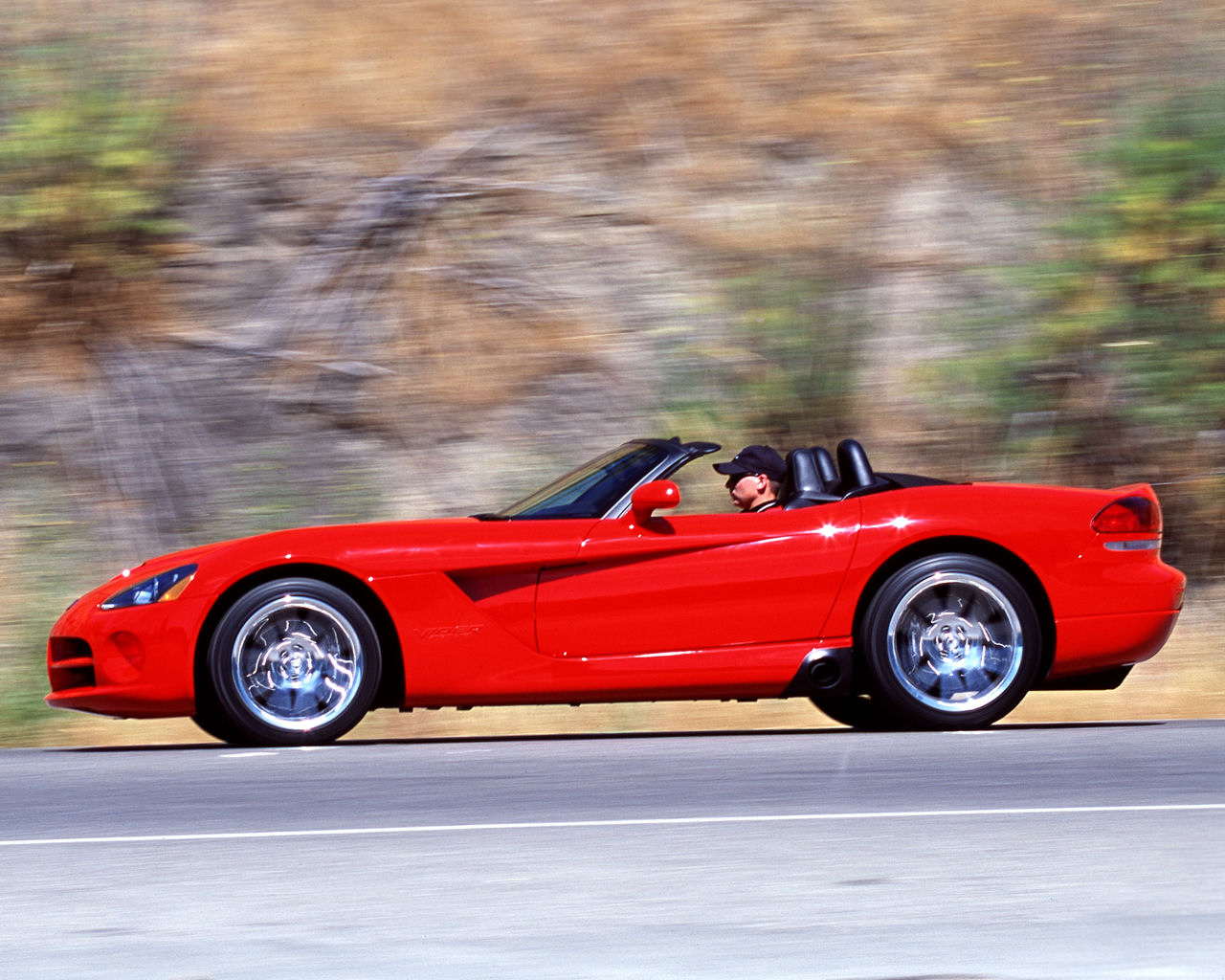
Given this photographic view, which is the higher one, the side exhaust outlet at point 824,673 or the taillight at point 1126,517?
the taillight at point 1126,517

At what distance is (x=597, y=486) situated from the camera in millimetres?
7715

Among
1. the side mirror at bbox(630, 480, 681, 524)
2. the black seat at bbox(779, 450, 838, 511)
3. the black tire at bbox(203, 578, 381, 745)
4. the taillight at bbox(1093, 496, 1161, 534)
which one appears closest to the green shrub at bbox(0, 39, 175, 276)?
the black tire at bbox(203, 578, 381, 745)

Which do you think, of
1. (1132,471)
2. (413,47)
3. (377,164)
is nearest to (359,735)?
(1132,471)

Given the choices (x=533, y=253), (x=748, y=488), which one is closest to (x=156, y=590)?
(x=748, y=488)

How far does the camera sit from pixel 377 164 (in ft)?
50.4

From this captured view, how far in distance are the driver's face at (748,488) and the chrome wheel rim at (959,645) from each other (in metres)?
0.82

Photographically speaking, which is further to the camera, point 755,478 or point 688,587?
point 755,478

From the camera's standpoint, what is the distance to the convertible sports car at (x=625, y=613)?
24.0ft

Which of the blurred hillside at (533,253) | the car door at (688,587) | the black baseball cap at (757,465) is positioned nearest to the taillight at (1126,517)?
the car door at (688,587)

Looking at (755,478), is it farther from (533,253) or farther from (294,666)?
(533,253)

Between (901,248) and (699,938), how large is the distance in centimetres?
1133

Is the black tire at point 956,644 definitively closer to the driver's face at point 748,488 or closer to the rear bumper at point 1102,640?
the rear bumper at point 1102,640

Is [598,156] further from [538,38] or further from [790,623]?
[790,623]

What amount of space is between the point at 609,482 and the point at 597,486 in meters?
0.05
